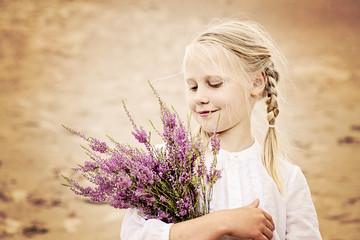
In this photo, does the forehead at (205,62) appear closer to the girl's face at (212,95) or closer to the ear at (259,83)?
the girl's face at (212,95)

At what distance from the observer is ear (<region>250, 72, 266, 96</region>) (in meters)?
1.31

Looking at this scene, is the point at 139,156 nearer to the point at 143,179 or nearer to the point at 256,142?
the point at 143,179

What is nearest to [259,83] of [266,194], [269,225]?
[266,194]

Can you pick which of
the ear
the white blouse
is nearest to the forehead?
the ear

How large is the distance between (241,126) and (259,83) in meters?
0.16

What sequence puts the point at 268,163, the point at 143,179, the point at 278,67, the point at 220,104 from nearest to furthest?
the point at 143,179 → the point at 220,104 → the point at 268,163 → the point at 278,67

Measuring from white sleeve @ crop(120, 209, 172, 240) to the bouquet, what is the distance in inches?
1.0

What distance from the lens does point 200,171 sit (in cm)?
103

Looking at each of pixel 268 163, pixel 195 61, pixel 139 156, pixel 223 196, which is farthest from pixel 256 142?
pixel 139 156

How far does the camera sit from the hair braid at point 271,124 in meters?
1.31

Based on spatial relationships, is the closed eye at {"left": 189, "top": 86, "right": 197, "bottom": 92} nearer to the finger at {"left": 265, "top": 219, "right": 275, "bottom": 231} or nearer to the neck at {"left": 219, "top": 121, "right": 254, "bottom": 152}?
the neck at {"left": 219, "top": 121, "right": 254, "bottom": 152}

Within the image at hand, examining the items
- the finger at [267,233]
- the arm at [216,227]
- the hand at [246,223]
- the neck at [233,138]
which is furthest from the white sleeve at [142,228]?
the neck at [233,138]

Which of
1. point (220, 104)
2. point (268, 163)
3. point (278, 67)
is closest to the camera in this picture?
point (220, 104)

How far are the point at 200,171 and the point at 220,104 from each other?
0.86 ft
